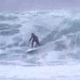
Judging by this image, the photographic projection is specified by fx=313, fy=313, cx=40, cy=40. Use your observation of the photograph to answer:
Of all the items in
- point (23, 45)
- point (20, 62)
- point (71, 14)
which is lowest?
point (20, 62)

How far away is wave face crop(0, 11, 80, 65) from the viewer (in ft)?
26.2

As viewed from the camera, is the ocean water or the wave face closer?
the ocean water

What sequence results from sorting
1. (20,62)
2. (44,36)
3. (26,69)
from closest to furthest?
(26,69)
(20,62)
(44,36)

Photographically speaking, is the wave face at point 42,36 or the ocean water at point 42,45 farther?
the wave face at point 42,36

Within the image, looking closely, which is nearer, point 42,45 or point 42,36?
point 42,45

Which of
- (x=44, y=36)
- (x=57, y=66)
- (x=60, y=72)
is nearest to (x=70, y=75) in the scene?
(x=60, y=72)

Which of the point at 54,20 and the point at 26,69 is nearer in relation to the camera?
the point at 26,69

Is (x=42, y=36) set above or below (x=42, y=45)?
above

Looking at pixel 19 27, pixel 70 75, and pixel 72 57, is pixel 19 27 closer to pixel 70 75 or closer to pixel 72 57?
pixel 72 57

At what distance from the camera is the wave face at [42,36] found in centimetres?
800

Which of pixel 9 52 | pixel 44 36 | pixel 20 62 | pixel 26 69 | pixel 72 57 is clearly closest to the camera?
pixel 26 69

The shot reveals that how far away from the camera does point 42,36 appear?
34.5 ft

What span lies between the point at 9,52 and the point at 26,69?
8.13 feet

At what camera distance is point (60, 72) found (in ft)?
19.7
